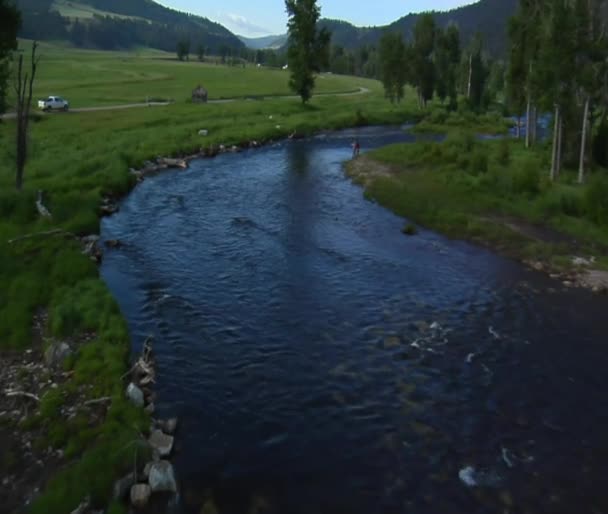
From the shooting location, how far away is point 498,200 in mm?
46125

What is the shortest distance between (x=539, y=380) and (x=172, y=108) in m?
81.8

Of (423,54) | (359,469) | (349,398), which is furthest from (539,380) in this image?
(423,54)

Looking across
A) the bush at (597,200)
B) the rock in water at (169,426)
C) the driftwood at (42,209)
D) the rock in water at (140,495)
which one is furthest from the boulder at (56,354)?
the bush at (597,200)

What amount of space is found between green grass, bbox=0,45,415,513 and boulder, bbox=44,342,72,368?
499 millimetres

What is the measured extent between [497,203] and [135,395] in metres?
33.8

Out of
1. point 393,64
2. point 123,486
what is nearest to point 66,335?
point 123,486

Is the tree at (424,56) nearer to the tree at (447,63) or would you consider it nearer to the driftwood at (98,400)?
the tree at (447,63)

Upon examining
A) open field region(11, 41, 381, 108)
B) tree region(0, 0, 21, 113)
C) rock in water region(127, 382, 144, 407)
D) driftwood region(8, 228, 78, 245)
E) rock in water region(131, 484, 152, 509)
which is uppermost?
open field region(11, 41, 381, 108)

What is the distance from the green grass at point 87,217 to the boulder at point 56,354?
499mm

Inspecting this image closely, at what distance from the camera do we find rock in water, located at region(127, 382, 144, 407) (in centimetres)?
1984

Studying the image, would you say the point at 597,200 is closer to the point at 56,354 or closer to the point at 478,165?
the point at 478,165

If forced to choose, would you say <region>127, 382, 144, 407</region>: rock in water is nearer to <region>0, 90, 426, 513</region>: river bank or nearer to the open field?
<region>0, 90, 426, 513</region>: river bank

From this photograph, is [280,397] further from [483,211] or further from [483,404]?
[483,211]

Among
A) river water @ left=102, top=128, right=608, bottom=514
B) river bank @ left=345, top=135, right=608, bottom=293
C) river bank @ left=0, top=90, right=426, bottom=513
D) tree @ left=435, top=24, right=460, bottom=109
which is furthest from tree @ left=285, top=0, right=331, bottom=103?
river water @ left=102, top=128, right=608, bottom=514
